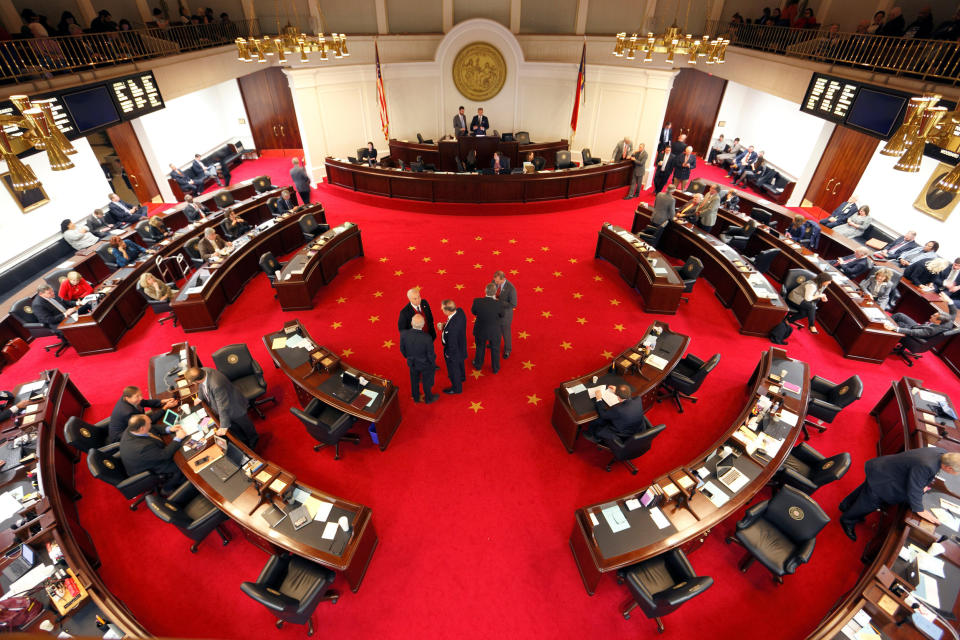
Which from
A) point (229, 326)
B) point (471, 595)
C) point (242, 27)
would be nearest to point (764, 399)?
point (471, 595)

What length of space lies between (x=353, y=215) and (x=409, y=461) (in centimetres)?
898

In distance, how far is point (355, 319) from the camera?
28.2 feet

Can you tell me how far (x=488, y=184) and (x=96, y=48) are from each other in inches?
388

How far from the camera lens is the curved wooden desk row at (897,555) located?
388 cm

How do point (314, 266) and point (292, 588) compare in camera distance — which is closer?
point (292, 588)

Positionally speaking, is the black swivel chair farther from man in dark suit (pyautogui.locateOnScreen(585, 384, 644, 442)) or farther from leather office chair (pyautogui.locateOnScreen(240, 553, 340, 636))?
man in dark suit (pyautogui.locateOnScreen(585, 384, 644, 442))

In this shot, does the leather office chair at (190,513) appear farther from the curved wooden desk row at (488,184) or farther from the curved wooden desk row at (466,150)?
the curved wooden desk row at (466,150)

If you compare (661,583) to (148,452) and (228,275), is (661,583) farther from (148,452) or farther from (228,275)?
(228,275)

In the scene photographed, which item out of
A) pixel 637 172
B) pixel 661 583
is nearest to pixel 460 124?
pixel 637 172

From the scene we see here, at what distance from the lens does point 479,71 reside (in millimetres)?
16219

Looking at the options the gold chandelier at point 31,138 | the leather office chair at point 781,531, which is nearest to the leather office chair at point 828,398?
the leather office chair at point 781,531

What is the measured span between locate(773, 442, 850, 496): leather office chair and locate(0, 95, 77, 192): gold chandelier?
8.03 m

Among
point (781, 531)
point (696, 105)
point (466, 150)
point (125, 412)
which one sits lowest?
point (781, 531)

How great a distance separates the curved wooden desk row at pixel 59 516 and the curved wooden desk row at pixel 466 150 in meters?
12.1
